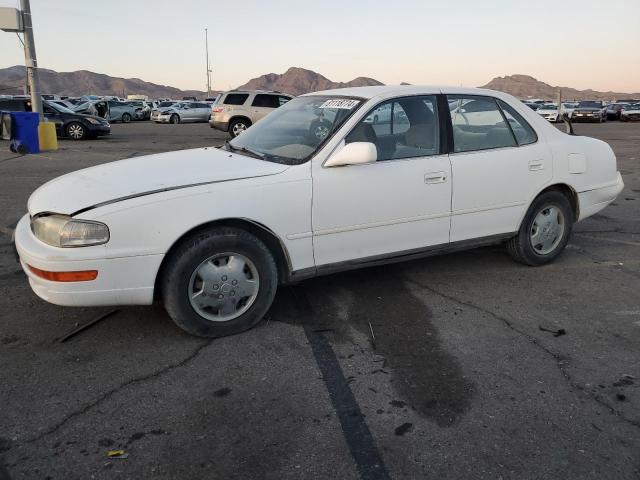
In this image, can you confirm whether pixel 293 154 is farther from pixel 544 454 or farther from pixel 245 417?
pixel 544 454

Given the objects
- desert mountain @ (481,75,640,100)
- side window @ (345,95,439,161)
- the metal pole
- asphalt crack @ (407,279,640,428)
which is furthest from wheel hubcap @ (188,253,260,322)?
desert mountain @ (481,75,640,100)

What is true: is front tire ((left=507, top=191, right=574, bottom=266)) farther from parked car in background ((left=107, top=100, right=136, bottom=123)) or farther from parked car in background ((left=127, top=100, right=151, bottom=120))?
parked car in background ((left=127, top=100, right=151, bottom=120))

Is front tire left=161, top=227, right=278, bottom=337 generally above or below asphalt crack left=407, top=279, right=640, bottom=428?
above

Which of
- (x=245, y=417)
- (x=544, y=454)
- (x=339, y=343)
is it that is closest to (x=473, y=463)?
(x=544, y=454)

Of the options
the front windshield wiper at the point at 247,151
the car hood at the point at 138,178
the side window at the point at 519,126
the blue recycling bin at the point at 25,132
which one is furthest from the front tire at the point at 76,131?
the side window at the point at 519,126

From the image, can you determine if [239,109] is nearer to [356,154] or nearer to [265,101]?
[265,101]

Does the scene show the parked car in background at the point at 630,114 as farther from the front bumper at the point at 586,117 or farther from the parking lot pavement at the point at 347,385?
the parking lot pavement at the point at 347,385

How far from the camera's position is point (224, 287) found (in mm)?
3504

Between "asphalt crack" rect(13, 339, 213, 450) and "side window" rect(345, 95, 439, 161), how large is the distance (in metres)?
1.77

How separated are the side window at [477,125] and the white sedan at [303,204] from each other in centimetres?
1

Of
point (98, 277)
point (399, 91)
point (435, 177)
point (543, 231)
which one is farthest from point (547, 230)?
point (98, 277)

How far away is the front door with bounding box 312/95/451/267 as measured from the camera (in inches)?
147

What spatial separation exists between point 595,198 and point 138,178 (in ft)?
13.2

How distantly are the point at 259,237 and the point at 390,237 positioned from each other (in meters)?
0.97
